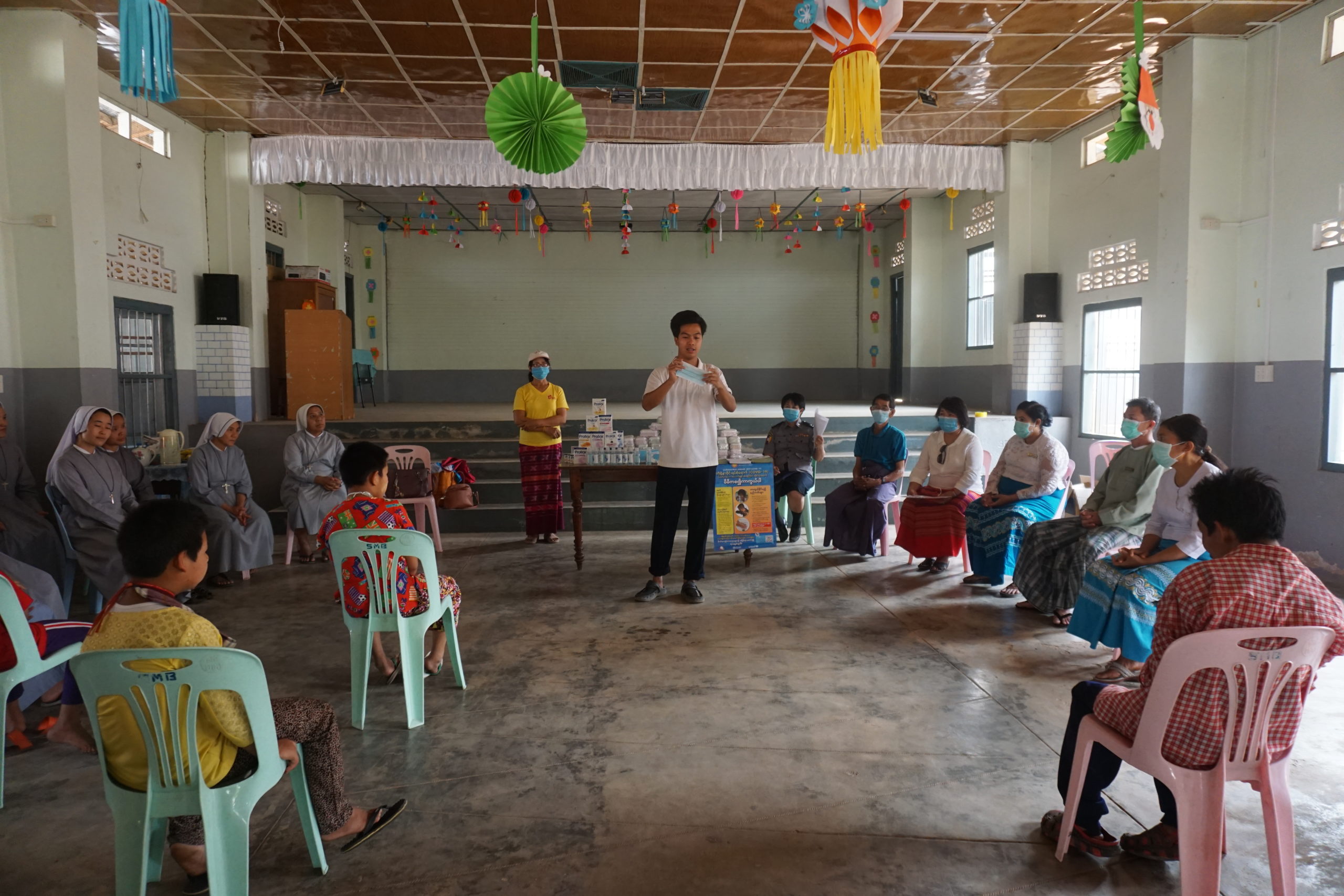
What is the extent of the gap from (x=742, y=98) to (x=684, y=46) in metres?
1.24

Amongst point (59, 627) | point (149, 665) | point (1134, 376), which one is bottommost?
point (59, 627)

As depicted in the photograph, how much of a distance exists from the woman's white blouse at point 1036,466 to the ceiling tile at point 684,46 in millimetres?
3572

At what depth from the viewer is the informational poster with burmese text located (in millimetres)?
5934

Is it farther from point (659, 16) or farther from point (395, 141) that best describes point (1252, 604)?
point (395, 141)

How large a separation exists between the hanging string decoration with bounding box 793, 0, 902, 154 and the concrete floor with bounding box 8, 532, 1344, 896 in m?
2.44

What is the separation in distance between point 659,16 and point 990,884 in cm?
551

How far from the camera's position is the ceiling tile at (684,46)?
605cm

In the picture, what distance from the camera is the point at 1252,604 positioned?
2.02m

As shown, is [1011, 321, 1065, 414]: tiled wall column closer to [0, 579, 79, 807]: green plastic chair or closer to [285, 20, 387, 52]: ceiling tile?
[285, 20, 387, 52]: ceiling tile

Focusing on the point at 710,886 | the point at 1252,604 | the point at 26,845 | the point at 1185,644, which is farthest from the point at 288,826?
the point at 1252,604

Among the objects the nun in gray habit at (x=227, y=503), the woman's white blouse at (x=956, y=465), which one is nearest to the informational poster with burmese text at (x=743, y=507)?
the woman's white blouse at (x=956, y=465)

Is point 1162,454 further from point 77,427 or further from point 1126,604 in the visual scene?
point 77,427

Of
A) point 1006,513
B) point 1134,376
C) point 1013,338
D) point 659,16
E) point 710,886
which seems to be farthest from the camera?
point 1013,338

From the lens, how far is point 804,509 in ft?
21.8
